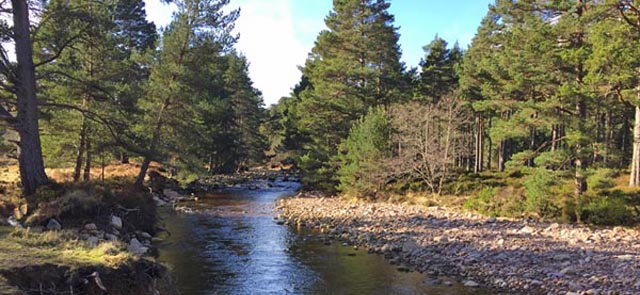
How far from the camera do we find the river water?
1202 cm

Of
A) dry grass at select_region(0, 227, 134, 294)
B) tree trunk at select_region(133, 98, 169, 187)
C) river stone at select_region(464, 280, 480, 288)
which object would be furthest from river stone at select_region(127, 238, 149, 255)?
river stone at select_region(464, 280, 480, 288)

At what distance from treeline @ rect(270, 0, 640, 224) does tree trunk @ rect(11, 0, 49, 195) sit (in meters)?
18.3

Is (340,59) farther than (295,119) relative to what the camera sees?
No

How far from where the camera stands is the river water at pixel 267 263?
1202 centimetres

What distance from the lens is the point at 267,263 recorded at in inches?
577

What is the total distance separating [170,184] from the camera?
118 feet

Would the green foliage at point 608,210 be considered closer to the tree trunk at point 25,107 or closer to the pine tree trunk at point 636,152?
the pine tree trunk at point 636,152

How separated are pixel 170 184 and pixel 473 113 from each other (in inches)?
964

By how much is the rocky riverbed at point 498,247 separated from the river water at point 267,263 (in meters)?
1.08

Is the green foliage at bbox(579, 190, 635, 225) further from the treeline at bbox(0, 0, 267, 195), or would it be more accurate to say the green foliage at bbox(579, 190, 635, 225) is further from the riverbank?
the treeline at bbox(0, 0, 267, 195)

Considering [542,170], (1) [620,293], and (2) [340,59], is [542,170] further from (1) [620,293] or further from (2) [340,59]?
(2) [340,59]

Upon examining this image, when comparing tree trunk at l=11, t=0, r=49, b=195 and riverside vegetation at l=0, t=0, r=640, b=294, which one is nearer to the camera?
riverside vegetation at l=0, t=0, r=640, b=294

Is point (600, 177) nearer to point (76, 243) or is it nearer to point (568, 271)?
point (568, 271)

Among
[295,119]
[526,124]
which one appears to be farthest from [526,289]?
[295,119]
